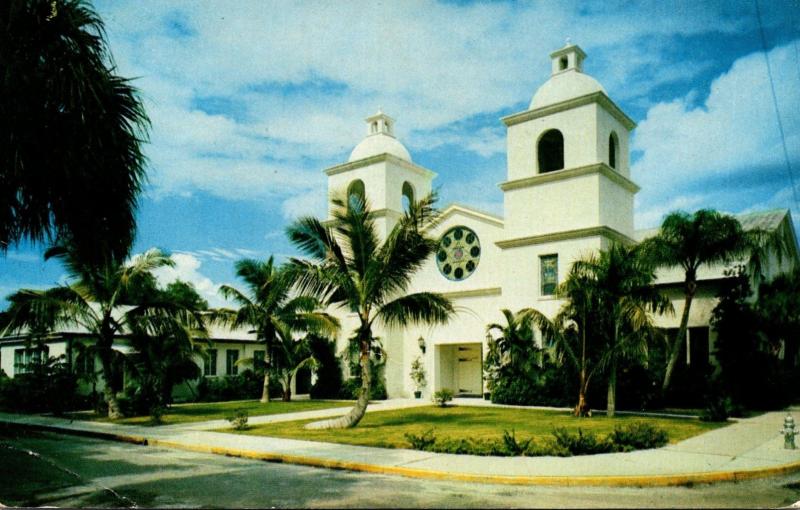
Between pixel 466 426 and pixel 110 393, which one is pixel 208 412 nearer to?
pixel 110 393

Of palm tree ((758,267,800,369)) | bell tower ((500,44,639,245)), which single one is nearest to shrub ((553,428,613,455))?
bell tower ((500,44,639,245))

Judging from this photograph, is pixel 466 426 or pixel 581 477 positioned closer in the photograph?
pixel 581 477

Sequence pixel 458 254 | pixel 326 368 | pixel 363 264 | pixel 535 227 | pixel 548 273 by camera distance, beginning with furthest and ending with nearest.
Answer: pixel 326 368
pixel 458 254
pixel 535 227
pixel 548 273
pixel 363 264

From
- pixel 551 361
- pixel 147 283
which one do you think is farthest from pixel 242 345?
pixel 551 361

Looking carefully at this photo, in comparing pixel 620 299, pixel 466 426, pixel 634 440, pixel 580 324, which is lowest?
pixel 466 426

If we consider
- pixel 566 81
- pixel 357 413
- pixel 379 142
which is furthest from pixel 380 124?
→ pixel 357 413

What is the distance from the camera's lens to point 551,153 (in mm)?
27375

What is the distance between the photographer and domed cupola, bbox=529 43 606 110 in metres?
24.8

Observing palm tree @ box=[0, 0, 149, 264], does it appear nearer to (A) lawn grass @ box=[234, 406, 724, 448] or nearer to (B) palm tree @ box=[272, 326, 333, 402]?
(A) lawn grass @ box=[234, 406, 724, 448]

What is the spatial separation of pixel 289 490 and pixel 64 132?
5.91 m

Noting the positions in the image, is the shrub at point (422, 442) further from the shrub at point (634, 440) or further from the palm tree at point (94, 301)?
the palm tree at point (94, 301)

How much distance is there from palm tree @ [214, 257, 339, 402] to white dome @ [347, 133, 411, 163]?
736 centimetres

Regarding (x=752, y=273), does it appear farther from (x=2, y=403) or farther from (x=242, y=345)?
(x=2, y=403)

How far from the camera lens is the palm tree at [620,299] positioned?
58.9 feet
